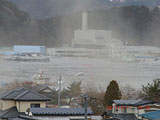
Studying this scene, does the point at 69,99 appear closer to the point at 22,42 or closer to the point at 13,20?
the point at 22,42

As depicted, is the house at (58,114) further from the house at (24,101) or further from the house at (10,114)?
the house at (24,101)

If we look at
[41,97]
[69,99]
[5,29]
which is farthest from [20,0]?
[41,97]

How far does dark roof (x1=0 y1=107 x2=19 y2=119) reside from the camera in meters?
5.61

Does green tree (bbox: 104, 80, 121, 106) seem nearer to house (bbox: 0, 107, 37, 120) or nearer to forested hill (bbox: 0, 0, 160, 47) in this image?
house (bbox: 0, 107, 37, 120)

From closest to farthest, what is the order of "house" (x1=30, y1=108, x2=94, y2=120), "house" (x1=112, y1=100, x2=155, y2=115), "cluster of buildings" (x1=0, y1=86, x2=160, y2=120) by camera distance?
"cluster of buildings" (x1=0, y1=86, x2=160, y2=120)
"house" (x1=30, y1=108, x2=94, y2=120)
"house" (x1=112, y1=100, x2=155, y2=115)

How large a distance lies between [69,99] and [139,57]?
2596 cm

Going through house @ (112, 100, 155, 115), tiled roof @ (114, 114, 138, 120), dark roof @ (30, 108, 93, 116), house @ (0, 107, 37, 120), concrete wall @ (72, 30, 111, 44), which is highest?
concrete wall @ (72, 30, 111, 44)

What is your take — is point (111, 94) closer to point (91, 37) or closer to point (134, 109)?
point (134, 109)

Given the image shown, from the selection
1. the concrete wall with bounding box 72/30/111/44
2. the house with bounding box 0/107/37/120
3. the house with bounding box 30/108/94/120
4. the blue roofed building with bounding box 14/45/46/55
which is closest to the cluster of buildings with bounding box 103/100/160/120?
the house with bounding box 30/108/94/120

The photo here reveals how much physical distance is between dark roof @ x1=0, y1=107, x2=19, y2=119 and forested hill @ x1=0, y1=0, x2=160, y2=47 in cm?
3018

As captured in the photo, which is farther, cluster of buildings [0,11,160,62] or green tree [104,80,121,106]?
cluster of buildings [0,11,160,62]

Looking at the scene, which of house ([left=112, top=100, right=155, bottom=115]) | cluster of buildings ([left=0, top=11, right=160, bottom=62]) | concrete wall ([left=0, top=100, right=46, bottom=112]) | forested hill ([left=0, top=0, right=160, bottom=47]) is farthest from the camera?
forested hill ([left=0, top=0, right=160, bottom=47])

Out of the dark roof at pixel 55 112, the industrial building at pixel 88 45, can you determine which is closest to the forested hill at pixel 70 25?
the industrial building at pixel 88 45

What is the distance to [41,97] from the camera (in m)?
6.03
